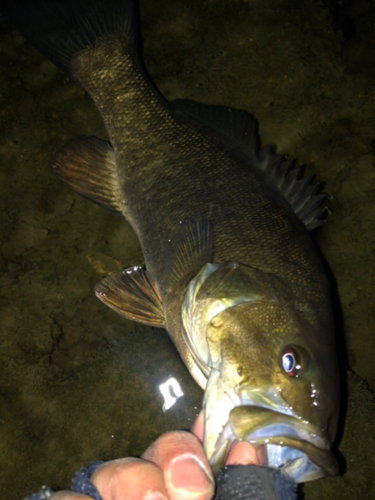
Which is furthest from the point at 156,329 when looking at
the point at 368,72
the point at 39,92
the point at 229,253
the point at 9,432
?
the point at 368,72

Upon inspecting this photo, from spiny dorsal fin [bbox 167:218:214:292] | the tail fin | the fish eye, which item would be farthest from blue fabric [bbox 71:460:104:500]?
the tail fin

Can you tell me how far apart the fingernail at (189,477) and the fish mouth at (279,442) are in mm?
150

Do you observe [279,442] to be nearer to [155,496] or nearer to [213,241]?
[155,496]

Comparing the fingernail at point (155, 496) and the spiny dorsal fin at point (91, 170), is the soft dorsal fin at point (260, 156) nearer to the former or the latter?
the spiny dorsal fin at point (91, 170)

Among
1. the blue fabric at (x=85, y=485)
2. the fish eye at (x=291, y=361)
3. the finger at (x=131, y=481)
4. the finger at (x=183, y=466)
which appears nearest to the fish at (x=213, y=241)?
the fish eye at (x=291, y=361)

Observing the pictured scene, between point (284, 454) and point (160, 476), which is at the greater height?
point (160, 476)

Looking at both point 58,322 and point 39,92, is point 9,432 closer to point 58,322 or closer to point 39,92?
point 58,322

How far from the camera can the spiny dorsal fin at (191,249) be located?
7.43 feet

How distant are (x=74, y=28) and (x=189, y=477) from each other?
2.95 m

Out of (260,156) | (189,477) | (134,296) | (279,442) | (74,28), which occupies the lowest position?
(279,442)

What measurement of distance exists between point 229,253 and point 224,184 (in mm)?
464

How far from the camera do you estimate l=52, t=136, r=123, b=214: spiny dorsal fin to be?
114 inches

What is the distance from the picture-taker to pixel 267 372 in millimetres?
1777

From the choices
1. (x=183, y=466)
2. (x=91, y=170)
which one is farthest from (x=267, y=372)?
(x=91, y=170)
